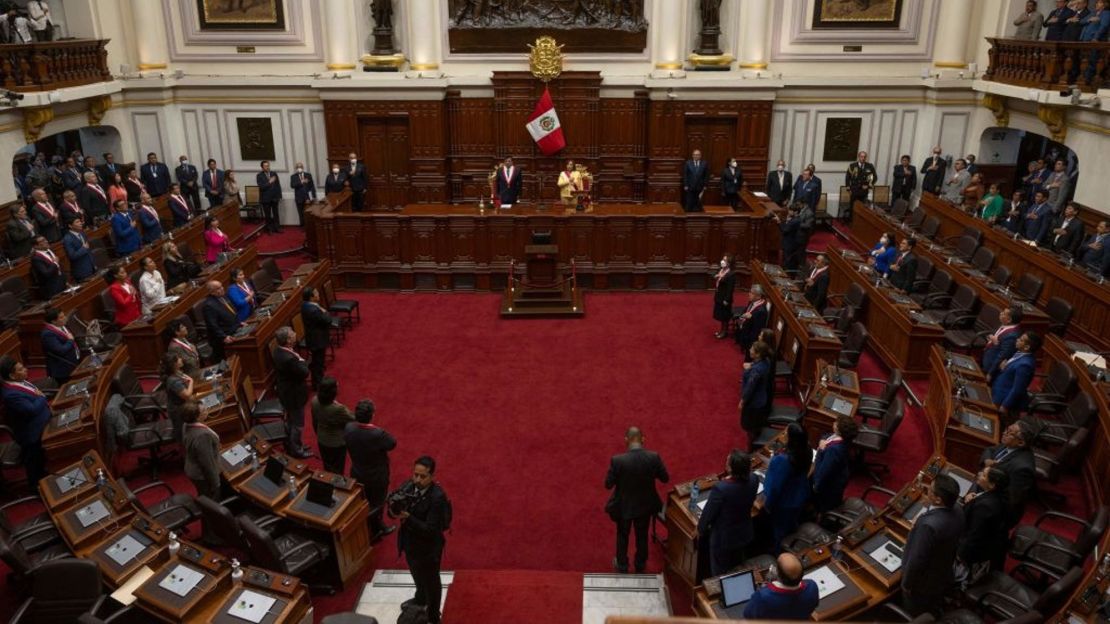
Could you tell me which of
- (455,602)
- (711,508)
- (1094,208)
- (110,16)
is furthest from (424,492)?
(110,16)

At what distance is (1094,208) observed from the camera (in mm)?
13133

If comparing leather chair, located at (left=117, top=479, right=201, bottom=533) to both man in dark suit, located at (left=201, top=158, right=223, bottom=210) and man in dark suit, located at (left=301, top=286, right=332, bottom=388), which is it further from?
man in dark suit, located at (left=201, top=158, right=223, bottom=210)

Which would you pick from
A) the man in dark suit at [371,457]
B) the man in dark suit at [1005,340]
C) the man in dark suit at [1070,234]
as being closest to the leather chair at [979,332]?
the man in dark suit at [1005,340]

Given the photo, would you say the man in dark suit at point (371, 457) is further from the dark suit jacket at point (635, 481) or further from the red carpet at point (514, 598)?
the dark suit jacket at point (635, 481)

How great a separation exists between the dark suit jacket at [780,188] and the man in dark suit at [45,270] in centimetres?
1254

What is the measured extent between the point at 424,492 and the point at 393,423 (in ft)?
12.7

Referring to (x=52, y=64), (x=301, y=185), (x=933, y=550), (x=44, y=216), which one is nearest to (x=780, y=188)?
(x=301, y=185)

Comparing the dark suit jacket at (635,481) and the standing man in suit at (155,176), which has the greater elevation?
the standing man in suit at (155,176)

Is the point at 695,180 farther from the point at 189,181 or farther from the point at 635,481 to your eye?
the point at 635,481

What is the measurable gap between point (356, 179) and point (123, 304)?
6.94 metres

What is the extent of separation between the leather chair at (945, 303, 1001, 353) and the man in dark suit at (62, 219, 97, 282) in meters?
12.0

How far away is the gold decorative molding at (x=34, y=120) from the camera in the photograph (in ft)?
45.9

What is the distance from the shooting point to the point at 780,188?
1642 centimetres

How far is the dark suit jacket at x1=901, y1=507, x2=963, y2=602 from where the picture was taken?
5.07 m
